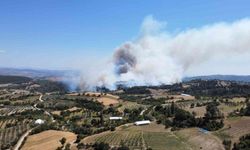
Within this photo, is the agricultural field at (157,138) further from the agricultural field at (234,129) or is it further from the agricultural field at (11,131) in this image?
the agricultural field at (11,131)

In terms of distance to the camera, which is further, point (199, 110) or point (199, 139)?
point (199, 110)

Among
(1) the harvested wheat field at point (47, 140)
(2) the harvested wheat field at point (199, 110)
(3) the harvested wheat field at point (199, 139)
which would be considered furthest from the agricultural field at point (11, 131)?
(2) the harvested wheat field at point (199, 110)

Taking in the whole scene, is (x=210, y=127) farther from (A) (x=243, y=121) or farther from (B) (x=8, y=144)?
(B) (x=8, y=144)

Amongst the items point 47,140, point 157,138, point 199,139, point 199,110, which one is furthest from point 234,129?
point 47,140

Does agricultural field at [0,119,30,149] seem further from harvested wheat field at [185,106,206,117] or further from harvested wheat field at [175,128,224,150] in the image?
harvested wheat field at [185,106,206,117]

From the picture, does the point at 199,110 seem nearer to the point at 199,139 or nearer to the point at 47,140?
the point at 199,139

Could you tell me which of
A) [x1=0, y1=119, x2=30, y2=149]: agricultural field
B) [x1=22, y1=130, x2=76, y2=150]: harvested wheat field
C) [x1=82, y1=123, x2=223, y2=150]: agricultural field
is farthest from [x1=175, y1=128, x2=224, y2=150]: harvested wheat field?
[x1=0, y1=119, x2=30, y2=149]: agricultural field

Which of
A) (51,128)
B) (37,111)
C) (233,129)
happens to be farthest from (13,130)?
(233,129)

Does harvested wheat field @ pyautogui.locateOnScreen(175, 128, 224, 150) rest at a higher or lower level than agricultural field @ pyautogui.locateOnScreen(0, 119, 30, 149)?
higher
